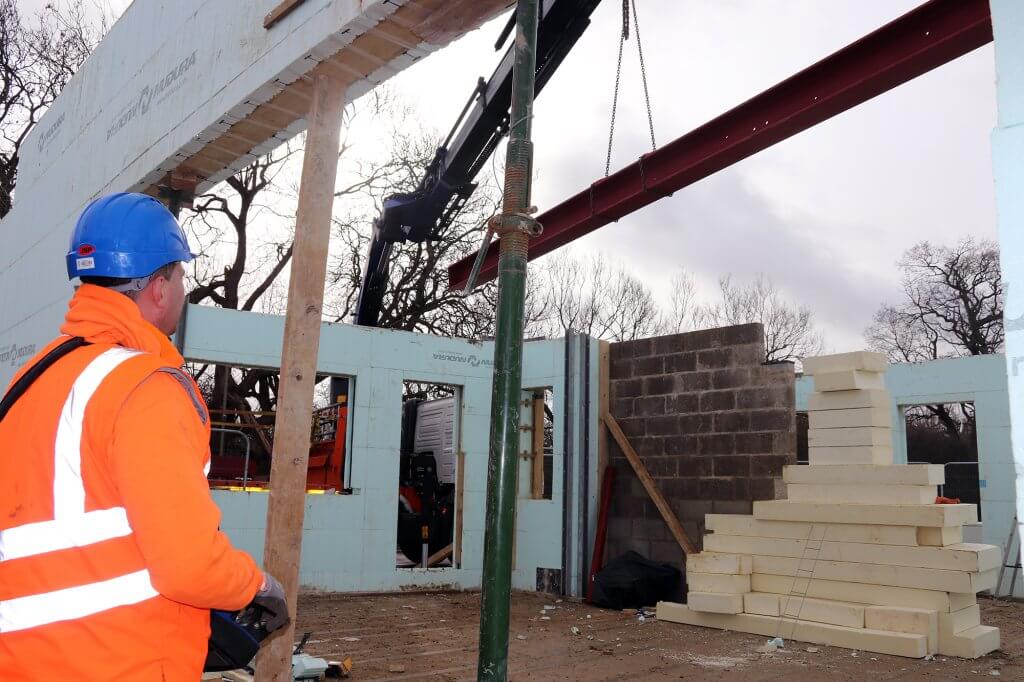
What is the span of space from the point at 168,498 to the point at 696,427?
9.17 meters

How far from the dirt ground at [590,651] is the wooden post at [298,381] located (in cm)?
289

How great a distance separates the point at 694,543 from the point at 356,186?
14560mm

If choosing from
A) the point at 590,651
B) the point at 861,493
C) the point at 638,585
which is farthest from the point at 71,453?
the point at 638,585

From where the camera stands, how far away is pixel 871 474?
7.88 meters

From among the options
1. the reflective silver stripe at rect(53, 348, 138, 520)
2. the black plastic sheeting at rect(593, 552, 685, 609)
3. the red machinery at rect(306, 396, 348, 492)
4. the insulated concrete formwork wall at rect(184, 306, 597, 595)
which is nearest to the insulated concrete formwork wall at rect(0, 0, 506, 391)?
the insulated concrete formwork wall at rect(184, 306, 597, 595)

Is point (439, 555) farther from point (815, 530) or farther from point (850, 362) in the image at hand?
point (850, 362)

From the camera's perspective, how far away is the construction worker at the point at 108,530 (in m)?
1.51

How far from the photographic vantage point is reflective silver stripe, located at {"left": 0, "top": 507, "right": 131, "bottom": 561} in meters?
1.54

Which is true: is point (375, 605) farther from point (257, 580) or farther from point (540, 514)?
point (257, 580)

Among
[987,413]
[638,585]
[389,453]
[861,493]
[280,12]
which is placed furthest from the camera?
[987,413]

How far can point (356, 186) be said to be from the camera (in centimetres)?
2138

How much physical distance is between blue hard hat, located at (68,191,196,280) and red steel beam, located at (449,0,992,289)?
228 inches

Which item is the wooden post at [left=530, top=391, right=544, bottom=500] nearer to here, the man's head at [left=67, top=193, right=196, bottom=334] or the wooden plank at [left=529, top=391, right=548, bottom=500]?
the wooden plank at [left=529, top=391, right=548, bottom=500]

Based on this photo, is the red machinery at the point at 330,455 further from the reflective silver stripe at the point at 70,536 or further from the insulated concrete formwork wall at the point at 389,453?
the reflective silver stripe at the point at 70,536
